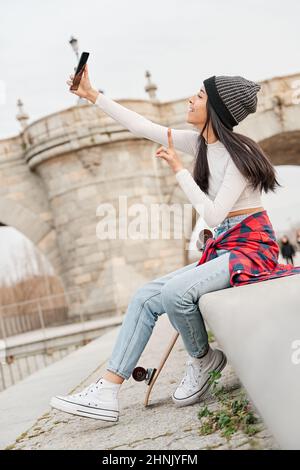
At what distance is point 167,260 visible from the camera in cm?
1388

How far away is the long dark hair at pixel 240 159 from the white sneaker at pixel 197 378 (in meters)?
0.71

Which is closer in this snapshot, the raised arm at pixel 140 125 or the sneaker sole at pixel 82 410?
the sneaker sole at pixel 82 410

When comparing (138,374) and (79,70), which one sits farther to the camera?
(79,70)

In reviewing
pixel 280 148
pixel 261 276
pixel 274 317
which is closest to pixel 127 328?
pixel 261 276

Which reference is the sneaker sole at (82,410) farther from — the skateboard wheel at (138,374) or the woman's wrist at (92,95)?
the woman's wrist at (92,95)

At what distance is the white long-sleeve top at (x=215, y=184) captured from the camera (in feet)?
8.70

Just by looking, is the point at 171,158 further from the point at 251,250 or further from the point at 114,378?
the point at 114,378

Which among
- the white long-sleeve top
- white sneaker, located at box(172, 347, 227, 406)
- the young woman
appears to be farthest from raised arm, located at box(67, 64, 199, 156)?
white sneaker, located at box(172, 347, 227, 406)

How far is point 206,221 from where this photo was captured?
266 centimetres

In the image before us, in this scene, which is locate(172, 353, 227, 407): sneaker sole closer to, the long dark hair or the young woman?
the young woman

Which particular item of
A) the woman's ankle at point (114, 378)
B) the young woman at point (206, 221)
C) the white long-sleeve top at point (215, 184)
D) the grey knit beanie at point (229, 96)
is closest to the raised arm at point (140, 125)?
the white long-sleeve top at point (215, 184)

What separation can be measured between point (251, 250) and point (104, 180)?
1136cm

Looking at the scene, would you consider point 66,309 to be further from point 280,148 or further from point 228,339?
point 228,339

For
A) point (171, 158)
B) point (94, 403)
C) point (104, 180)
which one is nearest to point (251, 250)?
point (171, 158)
